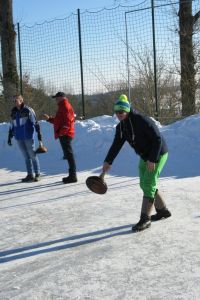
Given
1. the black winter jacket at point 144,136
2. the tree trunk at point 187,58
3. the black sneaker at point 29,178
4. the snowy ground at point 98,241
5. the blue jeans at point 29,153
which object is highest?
the tree trunk at point 187,58

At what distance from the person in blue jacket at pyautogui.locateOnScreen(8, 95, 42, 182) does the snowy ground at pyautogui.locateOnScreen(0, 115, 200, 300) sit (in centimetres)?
36

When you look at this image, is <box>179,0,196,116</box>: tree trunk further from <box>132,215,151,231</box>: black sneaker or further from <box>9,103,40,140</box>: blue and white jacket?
<box>132,215,151,231</box>: black sneaker

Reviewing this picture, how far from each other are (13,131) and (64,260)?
190 inches

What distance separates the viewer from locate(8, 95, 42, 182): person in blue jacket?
8914 mm

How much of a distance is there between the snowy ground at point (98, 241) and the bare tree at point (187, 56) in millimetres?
4210

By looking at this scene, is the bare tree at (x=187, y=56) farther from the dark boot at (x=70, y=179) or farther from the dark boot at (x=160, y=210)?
the dark boot at (x=160, y=210)

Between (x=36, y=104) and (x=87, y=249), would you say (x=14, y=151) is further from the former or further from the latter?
(x=87, y=249)

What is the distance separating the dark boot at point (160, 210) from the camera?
232 inches

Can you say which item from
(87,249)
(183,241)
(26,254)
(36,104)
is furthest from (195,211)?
(36,104)

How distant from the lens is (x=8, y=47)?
15305mm

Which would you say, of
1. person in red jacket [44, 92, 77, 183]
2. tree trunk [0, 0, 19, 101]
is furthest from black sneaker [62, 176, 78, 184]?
tree trunk [0, 0, 19, 101]

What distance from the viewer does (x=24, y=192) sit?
8094 mm

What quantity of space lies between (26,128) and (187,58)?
5.98 metres

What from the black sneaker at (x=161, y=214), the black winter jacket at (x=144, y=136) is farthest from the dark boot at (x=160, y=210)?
the black winter jacket at (x=144, y=136)
